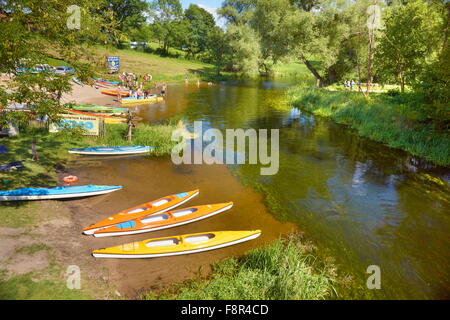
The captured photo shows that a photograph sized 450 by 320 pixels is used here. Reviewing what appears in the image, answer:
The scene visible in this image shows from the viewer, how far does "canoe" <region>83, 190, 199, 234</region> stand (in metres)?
11.2

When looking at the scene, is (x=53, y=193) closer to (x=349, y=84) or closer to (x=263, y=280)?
(x=263, y=280)

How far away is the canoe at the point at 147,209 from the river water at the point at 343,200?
1.03 metres

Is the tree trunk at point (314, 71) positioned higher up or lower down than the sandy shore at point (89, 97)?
higher up

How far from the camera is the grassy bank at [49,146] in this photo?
14414 millimetres

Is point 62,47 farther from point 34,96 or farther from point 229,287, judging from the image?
point 229,287

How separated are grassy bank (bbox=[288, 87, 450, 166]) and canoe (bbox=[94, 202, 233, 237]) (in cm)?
1586

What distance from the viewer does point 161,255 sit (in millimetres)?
9898

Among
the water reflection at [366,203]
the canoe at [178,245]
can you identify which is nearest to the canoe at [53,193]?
the canoe at [178,245]

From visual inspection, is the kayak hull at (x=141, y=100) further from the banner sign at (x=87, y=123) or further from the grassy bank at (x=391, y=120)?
the grassy bank at (x=391, y=120)

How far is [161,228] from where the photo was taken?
38.2 ft

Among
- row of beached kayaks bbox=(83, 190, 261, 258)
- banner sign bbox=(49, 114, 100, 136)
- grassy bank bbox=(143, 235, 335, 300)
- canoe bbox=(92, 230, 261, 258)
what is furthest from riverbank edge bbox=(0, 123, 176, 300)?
grassy bank bbox=(143, 235, 335, 300)

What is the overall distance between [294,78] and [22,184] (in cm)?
6774

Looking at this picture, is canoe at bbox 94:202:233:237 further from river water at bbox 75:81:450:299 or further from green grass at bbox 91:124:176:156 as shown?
green grass at bbox 91:124:176:156

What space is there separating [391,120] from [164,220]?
21638 mm
